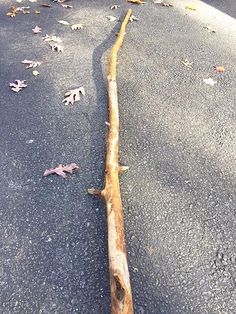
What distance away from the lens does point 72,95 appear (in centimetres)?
352

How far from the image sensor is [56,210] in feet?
8.13

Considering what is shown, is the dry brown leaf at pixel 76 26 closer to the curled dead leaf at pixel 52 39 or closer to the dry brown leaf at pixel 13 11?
the curled dead leaf at pixel 52 39

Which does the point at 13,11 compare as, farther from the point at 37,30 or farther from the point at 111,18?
the point at 111,18

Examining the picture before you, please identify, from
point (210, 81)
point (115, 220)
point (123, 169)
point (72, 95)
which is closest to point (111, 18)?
point (210, 81)

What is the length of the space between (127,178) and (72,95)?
121cm

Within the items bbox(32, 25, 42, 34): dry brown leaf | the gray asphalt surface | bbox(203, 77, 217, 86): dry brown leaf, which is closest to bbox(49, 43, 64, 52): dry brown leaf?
the gray asphalt surface

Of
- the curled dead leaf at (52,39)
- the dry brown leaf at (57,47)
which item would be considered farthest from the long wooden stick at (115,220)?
the curled dead leaf at (52,39)

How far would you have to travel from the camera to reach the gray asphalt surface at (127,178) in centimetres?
210

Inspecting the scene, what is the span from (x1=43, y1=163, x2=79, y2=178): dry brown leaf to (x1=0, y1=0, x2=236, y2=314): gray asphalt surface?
5 centimetres

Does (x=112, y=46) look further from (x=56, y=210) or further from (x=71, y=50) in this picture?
(x=56, y=210)

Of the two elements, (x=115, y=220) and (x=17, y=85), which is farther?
(x=17, y=85)

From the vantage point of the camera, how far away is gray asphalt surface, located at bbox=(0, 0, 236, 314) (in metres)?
2.10

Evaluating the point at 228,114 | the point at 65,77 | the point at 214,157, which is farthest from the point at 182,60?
the point at 214,157

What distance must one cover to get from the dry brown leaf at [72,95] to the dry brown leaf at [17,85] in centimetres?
47
